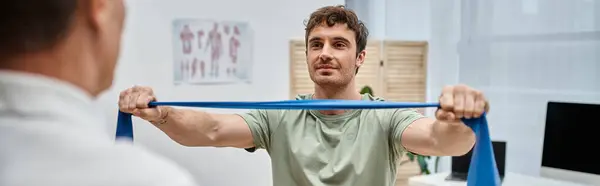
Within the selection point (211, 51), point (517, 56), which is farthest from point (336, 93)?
point (517, 56)

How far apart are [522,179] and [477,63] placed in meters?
0.95

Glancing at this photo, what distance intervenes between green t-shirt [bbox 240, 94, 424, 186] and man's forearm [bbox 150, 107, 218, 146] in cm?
13

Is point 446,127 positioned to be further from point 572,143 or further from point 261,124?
point 572,143

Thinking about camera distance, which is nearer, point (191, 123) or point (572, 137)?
point (191, 123)

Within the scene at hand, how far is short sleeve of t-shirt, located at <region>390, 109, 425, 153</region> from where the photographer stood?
173 cm

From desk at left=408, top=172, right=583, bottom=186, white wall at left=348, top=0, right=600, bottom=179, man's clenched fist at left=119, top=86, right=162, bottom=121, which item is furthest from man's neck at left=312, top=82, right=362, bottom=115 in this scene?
white wall at left=348, top=0, right=600, bottom=179

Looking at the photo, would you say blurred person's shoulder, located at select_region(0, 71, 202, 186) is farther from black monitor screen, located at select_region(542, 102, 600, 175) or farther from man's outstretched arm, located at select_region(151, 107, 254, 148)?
black monitor screen, located at select_region(542, 102, 600, 175)

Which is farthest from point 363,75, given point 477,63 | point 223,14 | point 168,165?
point 168,165

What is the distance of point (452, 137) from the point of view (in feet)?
4.95

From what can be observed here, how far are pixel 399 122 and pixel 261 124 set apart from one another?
0.46 meters

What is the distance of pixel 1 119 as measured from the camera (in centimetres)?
51

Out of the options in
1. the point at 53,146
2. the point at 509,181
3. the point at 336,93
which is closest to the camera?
the point at 53,146

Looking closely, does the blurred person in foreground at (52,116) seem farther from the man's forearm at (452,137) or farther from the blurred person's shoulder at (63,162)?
the man's forearm at (452,137)

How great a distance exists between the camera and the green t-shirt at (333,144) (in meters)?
1.75
